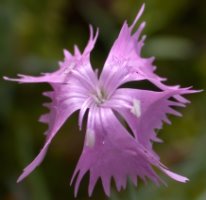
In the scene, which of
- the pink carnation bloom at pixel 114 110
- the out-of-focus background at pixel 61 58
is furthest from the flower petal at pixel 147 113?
the out-of-focus background at pixel 61 58

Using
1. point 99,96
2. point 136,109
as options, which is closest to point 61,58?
point 99,96

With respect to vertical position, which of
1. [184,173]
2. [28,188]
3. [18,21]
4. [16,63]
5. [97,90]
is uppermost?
[18,21]

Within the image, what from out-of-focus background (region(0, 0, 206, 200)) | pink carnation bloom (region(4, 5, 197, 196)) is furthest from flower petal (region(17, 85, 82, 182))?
out-of-focus background (region(0, 0, 206, 200))

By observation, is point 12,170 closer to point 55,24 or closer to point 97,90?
point 55,24

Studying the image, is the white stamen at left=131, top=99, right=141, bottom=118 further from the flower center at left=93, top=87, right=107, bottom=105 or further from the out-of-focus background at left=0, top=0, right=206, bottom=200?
the out-of-focus background at left=0, top=0, right=206, bottom=200

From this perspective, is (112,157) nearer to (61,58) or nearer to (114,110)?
(114,110)

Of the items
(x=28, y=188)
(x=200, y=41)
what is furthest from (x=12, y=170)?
(x=200, y=41)

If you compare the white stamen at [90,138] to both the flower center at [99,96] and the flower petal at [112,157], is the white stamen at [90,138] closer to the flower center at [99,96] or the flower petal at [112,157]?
the flower petal at [112,157]
